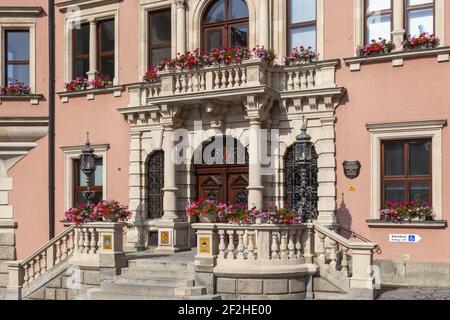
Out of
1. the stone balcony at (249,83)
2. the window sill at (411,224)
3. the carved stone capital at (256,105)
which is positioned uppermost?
the stone balcony at (249,83)

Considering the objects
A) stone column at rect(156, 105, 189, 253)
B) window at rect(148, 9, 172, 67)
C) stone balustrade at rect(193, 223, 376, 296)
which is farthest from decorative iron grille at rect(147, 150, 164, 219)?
stone balustrade at rect(193, 223, 376, 296)

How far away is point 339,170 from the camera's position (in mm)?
14969

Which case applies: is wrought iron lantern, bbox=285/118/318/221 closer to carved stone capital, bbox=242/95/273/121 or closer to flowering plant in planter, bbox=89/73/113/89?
carved stone capital, bbox=242/95/273/121

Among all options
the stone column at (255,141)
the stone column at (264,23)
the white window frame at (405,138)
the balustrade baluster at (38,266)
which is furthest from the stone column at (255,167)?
the balustrade baluster at (38,266)

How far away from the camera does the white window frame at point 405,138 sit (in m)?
13.8

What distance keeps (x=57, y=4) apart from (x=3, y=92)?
3.08m

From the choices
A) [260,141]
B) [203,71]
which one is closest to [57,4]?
[203,71]

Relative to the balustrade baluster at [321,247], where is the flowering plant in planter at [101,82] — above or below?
above

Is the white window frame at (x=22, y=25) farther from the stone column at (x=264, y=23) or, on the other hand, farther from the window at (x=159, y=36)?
the stone column at (x=264, y=23)

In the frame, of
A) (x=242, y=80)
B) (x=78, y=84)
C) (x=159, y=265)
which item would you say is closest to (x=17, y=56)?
(x=78, y=84)

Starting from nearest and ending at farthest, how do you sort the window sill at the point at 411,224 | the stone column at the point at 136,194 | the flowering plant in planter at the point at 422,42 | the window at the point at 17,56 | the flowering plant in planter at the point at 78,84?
the window sill at the point at 411,224, the flowering plant in planter at the point at 422,42, the stone column at the point at 136,194, the flowering plant in planter at the point at 78,84, the window at the point at 17,56

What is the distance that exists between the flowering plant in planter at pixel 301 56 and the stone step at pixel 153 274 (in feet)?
19.1

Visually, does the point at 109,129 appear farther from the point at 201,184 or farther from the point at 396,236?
the point at 396,236

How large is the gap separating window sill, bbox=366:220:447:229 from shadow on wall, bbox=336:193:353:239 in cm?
49
